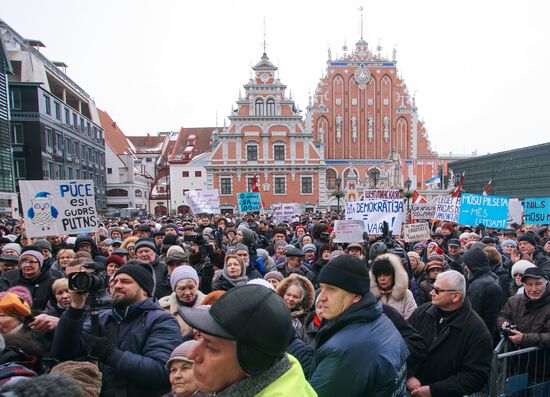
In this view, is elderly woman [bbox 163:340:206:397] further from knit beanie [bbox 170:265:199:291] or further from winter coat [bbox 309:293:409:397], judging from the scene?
knit beanie [bbox 170:265:199:291]

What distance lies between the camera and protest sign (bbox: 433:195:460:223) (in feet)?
40.3

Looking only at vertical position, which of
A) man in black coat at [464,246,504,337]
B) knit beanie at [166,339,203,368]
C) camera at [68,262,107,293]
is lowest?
man in black coat at [464,246,504,337]

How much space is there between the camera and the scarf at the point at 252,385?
163cm

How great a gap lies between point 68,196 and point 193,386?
6.53 meters

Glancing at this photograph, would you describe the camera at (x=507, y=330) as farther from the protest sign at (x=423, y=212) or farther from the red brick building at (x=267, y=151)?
the red brick building at (x=267, y=151)

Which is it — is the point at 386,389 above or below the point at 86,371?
below

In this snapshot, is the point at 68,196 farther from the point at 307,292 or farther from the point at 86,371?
the point at 86,371

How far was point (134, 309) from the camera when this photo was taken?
10.2 ft

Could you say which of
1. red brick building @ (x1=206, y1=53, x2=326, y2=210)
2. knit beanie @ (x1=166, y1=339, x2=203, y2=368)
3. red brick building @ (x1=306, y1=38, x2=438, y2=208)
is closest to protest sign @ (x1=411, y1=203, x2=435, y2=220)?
knit beanie @ (x1=166, y1=339, x2=203, y2=368)

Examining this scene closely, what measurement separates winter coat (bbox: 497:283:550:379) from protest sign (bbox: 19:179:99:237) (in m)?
6.85

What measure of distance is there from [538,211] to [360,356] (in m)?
10.7

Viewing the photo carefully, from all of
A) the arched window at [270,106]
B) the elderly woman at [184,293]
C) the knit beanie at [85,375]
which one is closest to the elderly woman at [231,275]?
the elderly woman at [184,293]

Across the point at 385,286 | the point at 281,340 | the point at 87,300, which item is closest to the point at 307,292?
the point at 385,286

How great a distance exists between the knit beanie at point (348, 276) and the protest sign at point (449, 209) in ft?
34.0
